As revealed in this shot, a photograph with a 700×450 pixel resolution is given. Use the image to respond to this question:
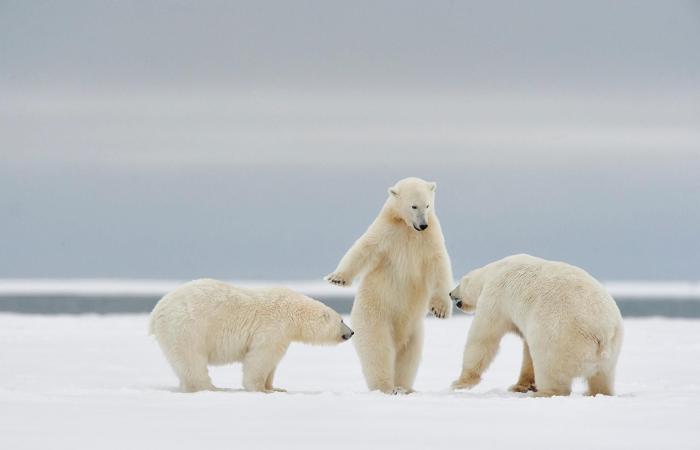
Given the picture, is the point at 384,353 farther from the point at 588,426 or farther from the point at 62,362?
the point at 62,362

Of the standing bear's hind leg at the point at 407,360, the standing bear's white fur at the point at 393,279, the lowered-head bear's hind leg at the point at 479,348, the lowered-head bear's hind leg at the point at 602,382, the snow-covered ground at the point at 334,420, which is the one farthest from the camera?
the standing bear's hind leg at the point at 407,360

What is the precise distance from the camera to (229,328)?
23.2 ft

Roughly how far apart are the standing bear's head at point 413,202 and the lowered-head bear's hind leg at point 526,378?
1.04 meters

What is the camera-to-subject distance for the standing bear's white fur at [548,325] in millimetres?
6176

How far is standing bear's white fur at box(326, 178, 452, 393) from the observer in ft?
23.6

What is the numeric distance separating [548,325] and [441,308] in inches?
41.9

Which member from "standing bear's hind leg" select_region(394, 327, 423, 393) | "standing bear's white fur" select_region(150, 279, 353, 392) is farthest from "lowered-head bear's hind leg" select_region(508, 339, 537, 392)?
"standing bear's white fur" select_region(150, 279, 353, 392)

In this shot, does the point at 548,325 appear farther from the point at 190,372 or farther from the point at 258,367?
the point at 190,372

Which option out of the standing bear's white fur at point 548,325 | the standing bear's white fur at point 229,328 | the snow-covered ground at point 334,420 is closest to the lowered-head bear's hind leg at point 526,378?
the standing bear's white fur at point 548,325

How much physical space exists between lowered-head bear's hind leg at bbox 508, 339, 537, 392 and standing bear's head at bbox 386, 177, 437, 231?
3.42 ft

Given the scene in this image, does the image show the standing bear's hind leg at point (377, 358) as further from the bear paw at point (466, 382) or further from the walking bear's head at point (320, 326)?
the bear paw at point (466, 382)

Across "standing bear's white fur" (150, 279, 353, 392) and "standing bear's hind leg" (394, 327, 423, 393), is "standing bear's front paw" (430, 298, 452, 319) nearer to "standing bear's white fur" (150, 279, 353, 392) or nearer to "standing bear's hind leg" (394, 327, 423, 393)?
"standing bear's hind leg" (394, 327, 423, 393)

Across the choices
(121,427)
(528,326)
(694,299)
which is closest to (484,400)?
(528,326)

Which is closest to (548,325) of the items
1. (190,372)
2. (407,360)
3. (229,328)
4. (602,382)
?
(602,382)
